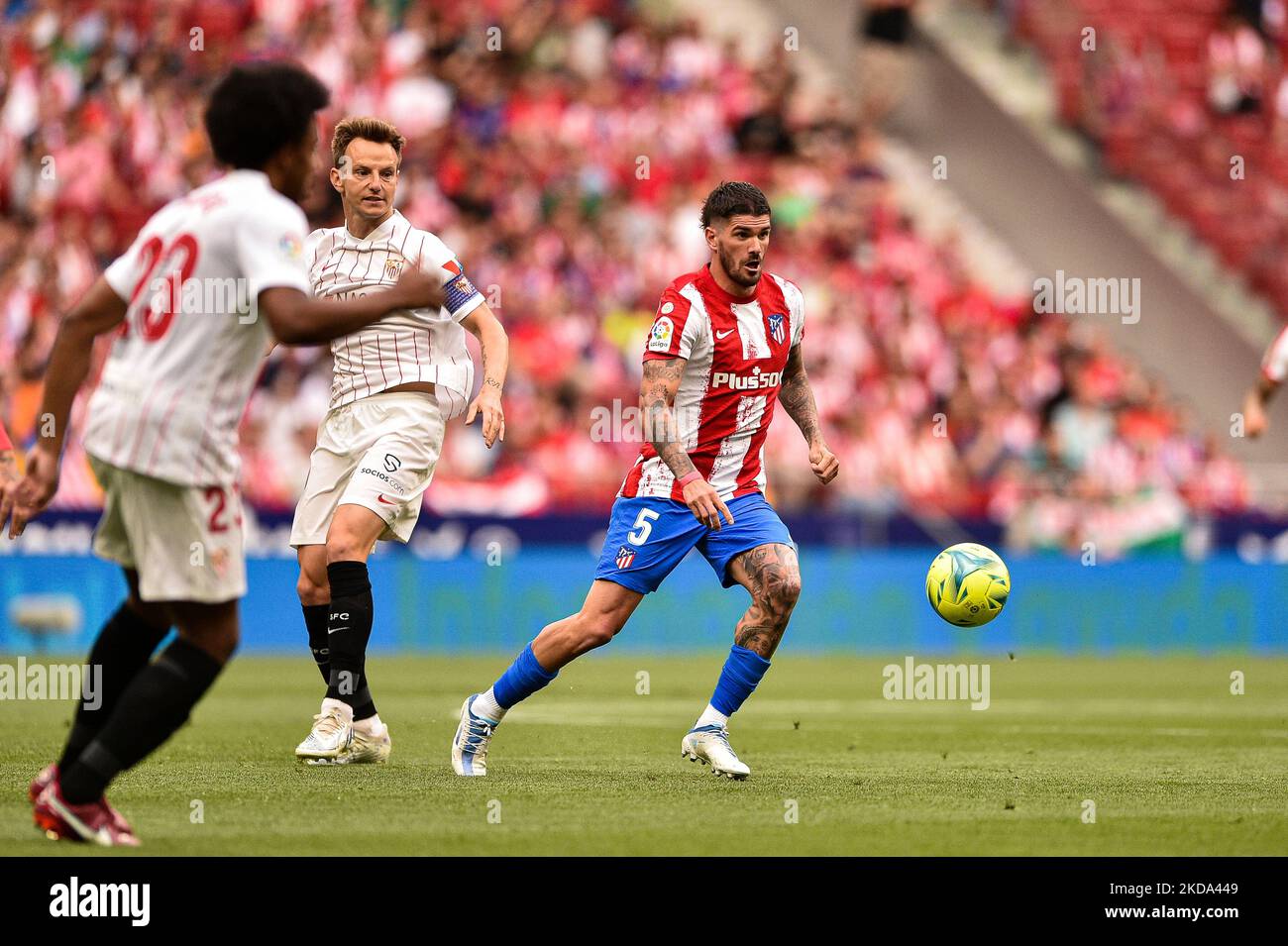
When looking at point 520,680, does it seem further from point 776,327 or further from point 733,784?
point 776,327

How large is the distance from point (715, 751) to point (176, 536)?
3448 millimetres

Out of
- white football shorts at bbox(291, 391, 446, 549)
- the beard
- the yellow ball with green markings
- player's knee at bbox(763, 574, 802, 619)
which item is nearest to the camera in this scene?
player's knee at bbox(763, 574, 802, 619)

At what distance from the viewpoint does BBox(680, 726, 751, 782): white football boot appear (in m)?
8.84

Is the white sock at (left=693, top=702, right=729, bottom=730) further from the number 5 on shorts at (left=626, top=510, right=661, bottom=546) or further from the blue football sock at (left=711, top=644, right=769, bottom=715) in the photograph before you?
the number 5 on shorts at (left=626, top=510, right=661, bottom=546)

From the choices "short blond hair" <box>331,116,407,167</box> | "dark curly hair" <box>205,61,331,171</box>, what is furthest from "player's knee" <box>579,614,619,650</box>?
"dark curly hair" <box>205,61,331,171</box>

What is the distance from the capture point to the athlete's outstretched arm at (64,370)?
20.1 ft

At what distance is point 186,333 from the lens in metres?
6.17

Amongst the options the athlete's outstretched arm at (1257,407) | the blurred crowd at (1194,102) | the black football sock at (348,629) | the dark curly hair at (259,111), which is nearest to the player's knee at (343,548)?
the black football sock at (348,629)

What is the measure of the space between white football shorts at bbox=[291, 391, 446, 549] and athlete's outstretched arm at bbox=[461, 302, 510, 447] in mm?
309

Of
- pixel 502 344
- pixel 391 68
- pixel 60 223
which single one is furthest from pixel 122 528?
pixel 391 68

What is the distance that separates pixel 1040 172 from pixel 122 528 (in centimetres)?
2252

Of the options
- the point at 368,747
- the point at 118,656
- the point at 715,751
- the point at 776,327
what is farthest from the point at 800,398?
the point at 118,656

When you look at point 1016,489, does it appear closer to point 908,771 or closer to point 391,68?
point 391,68

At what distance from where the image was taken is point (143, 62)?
23375 millimetres
